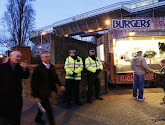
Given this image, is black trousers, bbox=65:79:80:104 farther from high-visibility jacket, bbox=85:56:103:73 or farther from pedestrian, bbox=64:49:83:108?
high-visibility jacket, bbox=85:56:103:73

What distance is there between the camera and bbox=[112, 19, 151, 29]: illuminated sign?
7867 millimetres

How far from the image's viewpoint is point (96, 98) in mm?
5602

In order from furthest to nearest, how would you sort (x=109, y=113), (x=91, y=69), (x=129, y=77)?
(x=129, y=77), (x=91, y=69), (x=109, y=113)

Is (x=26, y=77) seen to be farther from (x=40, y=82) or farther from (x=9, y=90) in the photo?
(x=9, y=90)

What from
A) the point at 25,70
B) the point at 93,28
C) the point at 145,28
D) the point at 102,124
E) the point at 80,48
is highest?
the point at 93,28

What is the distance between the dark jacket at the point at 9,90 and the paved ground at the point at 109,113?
4.54ft

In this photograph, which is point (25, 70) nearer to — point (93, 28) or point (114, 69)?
point (114, 69)

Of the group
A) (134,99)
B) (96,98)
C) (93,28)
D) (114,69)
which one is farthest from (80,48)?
(93,28)

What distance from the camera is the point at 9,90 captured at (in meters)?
2.38

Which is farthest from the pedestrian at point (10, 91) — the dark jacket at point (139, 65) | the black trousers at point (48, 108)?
the dark jacket at point (139, 65)

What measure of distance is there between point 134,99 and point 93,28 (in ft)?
96.0

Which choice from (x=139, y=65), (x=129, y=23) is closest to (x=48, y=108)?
(x=139, y=65)

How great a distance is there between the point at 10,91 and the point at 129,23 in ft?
24.2

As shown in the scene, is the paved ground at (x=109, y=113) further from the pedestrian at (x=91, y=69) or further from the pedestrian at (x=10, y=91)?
the pedestrian at (x=10, y=91)
